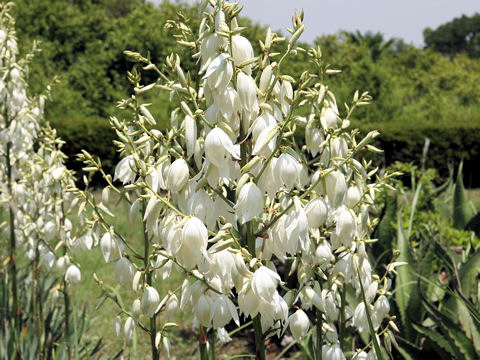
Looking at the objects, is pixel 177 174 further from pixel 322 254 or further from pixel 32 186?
pixel 32 186

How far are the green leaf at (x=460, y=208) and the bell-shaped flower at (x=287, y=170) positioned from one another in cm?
330

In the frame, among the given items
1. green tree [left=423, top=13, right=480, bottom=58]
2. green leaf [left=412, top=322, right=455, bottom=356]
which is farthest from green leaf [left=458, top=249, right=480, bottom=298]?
green tree [left=423, top=13, right=480, bottom=58]

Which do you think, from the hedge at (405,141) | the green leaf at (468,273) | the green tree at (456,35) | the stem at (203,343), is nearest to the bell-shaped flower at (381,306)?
the stem at (203,343)

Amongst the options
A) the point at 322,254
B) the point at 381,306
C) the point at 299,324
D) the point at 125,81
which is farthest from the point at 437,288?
the point at 125,81

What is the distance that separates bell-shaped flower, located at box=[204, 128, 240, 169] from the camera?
102 cm

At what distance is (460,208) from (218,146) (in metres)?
3.52

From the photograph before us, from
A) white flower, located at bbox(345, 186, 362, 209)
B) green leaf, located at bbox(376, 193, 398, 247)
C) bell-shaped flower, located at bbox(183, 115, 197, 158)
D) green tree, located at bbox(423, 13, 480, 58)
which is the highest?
green tree, located at bbox(423, 13, 480, 58)

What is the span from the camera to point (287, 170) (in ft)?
3.53

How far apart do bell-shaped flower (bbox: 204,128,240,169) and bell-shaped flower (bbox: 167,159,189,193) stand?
104mm

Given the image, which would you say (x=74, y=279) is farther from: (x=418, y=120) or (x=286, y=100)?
(x=418, y=120)

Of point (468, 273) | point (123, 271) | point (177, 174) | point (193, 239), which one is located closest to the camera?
point (193, 239)

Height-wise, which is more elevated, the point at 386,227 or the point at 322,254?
the point at 386,227

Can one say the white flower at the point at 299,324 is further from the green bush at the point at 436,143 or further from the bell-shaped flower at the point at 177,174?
the green bush at the point at 436,143

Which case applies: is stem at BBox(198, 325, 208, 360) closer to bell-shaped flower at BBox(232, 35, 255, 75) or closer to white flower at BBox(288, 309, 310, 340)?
white flower at BBox(288, 309, 310, 340)
